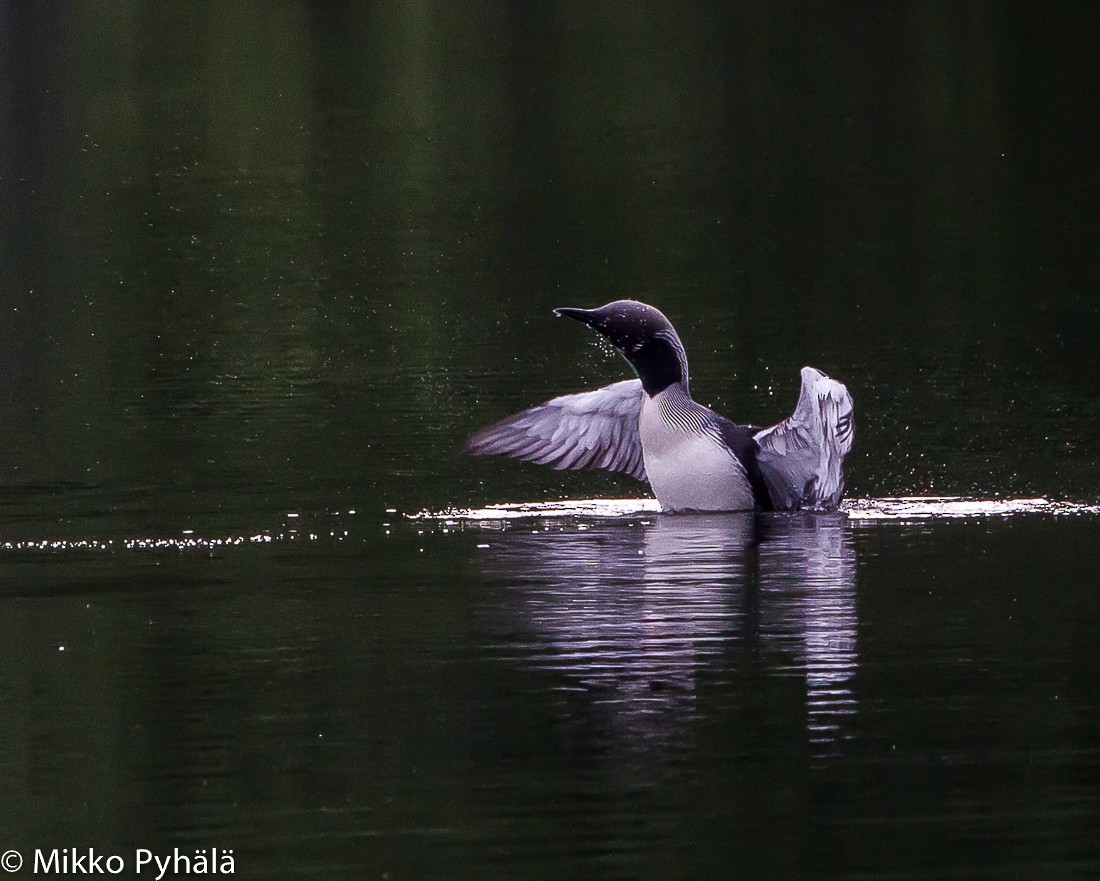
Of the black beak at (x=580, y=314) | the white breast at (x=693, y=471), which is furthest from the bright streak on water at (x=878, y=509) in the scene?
the black beak at (x=580, y=314)

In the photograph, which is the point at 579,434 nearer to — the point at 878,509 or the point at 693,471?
the point at 693,471

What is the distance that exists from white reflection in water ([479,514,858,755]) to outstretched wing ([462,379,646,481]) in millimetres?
1356

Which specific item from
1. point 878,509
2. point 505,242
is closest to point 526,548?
point 878,509

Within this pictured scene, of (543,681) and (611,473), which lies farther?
(611,473)

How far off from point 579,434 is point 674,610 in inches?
184

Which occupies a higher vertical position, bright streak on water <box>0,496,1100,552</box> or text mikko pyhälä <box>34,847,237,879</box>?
bright streak on water <box>0,496,1100,552</box>

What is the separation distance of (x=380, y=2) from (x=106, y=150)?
106 feet

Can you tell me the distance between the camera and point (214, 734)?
10672mm

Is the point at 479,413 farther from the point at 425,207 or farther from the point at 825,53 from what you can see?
the point at 825,53

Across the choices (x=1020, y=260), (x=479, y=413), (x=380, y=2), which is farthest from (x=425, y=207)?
(x=380, y=2)

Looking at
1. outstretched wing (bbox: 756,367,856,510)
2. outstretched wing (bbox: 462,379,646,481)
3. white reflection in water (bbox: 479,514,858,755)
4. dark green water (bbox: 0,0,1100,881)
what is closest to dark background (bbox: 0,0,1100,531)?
dark green water (bbox: 0,0,1100,881)

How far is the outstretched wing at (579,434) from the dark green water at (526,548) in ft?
0.78

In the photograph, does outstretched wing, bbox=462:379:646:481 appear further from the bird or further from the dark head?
the dark head

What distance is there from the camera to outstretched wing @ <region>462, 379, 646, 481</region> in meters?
17.3
